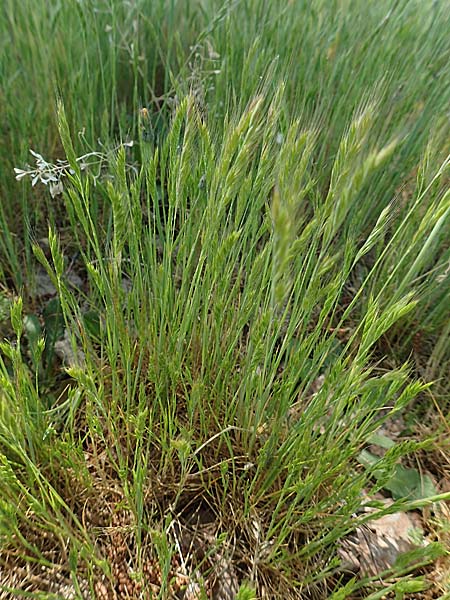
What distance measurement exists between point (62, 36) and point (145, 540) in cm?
136

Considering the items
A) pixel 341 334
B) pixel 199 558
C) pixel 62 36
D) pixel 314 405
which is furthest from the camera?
pixel 62 36

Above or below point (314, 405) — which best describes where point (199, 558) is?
below

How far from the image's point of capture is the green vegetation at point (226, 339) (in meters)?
0.70

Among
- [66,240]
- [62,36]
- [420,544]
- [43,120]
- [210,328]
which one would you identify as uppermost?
[62,36]

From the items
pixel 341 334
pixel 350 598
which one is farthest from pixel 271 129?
pixel 350 598

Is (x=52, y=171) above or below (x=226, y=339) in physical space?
above

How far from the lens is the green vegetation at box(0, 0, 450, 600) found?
2.29ft

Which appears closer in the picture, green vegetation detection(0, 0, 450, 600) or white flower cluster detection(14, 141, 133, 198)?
green vegetation detection(0, 0, 450, 600)

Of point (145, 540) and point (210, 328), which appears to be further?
point (210, 328)

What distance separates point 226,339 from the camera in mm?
910

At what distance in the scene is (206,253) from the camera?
773 millimetres

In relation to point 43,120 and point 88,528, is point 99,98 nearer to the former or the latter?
point 43,120

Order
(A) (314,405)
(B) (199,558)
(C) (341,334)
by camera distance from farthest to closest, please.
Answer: (C) (341,334) → (B) (199,558) → (A) (314,405)

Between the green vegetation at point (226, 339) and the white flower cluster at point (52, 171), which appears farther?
the white flower cluster at point (52, 171)
